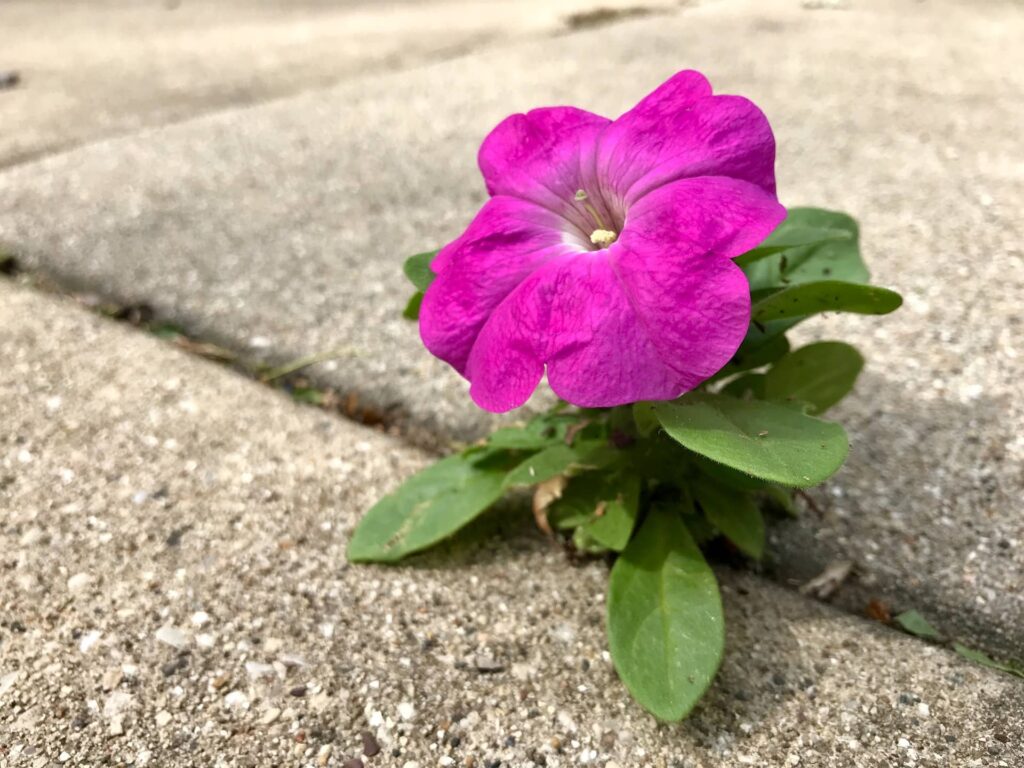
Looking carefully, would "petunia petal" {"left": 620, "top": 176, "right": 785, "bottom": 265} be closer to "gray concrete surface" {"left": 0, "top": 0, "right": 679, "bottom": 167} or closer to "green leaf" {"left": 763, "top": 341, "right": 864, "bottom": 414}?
"green leaf" {"left": 763, "top": 341, "right": 864, "bottom": 414}

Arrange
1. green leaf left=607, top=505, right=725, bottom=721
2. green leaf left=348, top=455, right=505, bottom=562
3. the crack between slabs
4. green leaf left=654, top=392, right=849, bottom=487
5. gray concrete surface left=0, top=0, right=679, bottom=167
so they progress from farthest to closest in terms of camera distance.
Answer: gray concrete surface left=0, top=0, right=679, bottom=167
the crack between slabs
green leaf left=348, top=455, right=505, bottom=562
green leaf left=607, top=505, right=725, bottom=721
green leaf left=654, top=392, right=849, bottom=487

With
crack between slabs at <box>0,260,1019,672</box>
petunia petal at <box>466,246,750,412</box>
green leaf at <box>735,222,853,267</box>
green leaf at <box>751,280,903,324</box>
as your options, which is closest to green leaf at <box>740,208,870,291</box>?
green leaf at <box>735,222,853,267</box>

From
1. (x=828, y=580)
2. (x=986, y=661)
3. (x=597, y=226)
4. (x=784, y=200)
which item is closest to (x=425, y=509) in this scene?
(x=597, y=226)

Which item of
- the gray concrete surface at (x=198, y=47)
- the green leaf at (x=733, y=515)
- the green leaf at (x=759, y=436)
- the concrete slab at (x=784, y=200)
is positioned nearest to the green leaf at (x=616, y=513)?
the green leaf at (x=733, y=515)

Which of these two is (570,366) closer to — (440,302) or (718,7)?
(440,302)

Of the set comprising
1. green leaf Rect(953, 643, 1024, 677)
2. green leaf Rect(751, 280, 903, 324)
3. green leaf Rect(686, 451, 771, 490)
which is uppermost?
green leaf Rect(751, 280, 903, 324)

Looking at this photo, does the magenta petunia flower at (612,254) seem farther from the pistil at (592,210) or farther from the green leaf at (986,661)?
the green leaf at (986,661)

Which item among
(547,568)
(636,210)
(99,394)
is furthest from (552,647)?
(99,394)

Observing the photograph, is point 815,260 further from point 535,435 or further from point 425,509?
point 425,509
